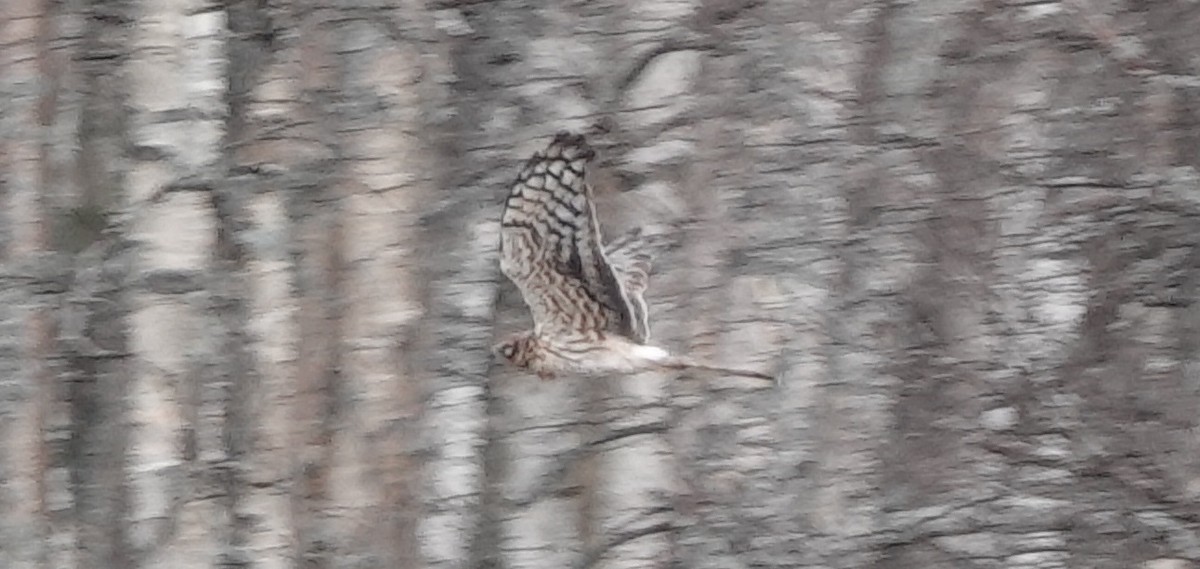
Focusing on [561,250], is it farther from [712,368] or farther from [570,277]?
[712,368]

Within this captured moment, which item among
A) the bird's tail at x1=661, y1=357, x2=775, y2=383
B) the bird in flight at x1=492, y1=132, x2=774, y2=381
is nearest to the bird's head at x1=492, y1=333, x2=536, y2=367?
the bird in flight at x1=492, y1=132, x2=774, y2=381

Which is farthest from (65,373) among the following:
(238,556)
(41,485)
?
(238,556)

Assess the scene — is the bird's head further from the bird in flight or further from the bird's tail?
the bird's tail

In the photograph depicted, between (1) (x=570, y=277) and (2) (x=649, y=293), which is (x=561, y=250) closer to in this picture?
(1) (x=570, y=277)

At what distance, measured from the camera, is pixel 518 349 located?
1.07 m

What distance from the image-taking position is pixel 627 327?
1.04m

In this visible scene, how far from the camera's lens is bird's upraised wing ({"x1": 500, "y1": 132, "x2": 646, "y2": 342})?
3.20ft

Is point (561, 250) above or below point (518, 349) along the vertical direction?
above

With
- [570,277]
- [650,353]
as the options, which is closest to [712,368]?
[650,353]

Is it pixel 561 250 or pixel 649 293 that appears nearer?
pixel 561 250

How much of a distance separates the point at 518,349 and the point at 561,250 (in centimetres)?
13

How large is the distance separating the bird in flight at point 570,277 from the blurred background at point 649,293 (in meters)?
0.03

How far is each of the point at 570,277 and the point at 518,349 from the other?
0.35 feet

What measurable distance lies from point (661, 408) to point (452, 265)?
0.78 ft
